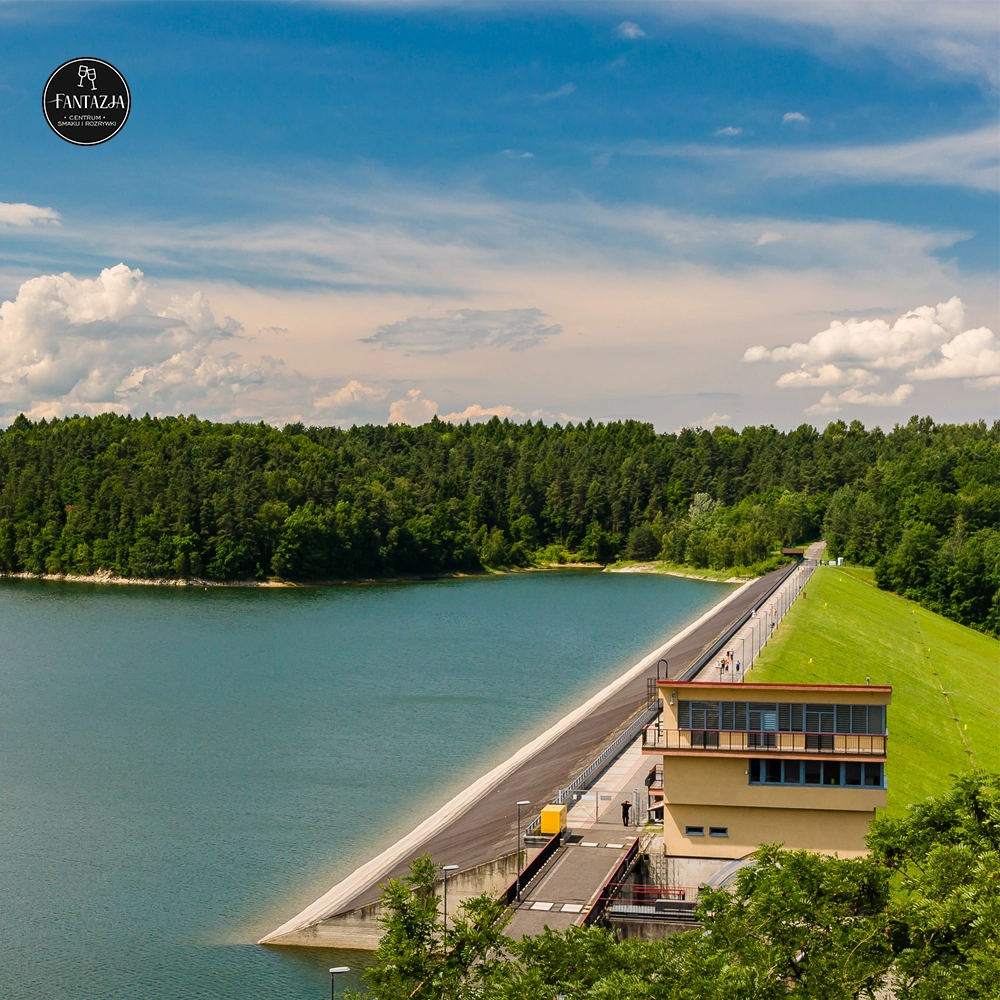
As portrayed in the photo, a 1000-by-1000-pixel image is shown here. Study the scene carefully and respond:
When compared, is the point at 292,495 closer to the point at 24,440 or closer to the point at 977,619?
the point at 24,440

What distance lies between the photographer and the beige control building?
103 feet

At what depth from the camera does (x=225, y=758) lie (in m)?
49.2

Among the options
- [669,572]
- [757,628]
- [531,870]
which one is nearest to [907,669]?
[757,628]

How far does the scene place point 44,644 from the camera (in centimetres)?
7994

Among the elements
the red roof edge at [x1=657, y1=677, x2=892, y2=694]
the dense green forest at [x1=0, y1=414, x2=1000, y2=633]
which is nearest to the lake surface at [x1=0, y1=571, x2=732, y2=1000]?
the red roof edge at [x1=657, y1=677, x2=892, y2=694]

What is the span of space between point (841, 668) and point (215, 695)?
122 ft

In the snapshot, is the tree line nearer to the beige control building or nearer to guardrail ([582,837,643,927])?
guardrail ([582,837,643,927])

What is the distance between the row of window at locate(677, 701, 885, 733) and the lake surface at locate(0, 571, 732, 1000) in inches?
479

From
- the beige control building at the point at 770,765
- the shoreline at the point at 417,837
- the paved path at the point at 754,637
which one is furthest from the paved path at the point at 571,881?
the paved path at the point at 754,637

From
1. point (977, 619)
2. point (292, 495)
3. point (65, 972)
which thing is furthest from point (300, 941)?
point (292, 495)

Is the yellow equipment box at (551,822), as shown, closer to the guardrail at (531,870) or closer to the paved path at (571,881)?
the guardrail at (531,870)

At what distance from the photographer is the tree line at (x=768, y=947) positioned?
16047 mm

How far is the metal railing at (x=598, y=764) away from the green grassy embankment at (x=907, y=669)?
929cm

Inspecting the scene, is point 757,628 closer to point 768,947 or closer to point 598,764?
point 598,764
